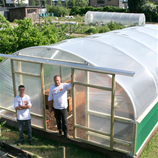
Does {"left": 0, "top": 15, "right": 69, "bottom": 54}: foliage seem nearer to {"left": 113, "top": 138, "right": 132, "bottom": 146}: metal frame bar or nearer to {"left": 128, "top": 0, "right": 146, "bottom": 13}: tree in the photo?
{"left": 113, "top": 138, "right": 132, "bottom": 146}: metal frame bar

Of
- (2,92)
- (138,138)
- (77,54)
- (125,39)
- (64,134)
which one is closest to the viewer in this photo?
(138,138)

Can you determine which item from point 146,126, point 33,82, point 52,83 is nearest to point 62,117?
point 33,82

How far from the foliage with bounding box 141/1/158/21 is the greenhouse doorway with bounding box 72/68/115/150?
43367 millimetres

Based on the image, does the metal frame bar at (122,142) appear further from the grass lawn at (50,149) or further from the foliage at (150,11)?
the foliage at (150,11)

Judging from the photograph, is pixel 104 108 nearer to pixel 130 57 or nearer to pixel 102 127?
pixel 102 127

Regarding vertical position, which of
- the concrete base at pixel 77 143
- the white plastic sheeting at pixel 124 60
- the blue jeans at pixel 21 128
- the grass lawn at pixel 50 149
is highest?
the white plastic sheeting at pixel 124 60

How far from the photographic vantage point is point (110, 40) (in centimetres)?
744

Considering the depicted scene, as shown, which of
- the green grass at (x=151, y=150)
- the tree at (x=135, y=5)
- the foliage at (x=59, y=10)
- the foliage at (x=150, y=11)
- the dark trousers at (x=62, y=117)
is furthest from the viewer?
the foliage at (x=59, y=10)

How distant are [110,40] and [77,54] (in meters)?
2.24

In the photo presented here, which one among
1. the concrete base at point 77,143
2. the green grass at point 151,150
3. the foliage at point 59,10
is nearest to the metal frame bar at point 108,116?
the concrete base at point 77,143

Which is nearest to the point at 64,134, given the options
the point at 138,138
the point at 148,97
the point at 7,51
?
the point at 138,138

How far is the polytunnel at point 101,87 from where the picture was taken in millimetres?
5051

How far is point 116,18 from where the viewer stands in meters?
35.9

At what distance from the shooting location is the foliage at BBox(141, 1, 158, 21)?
43906 mm
